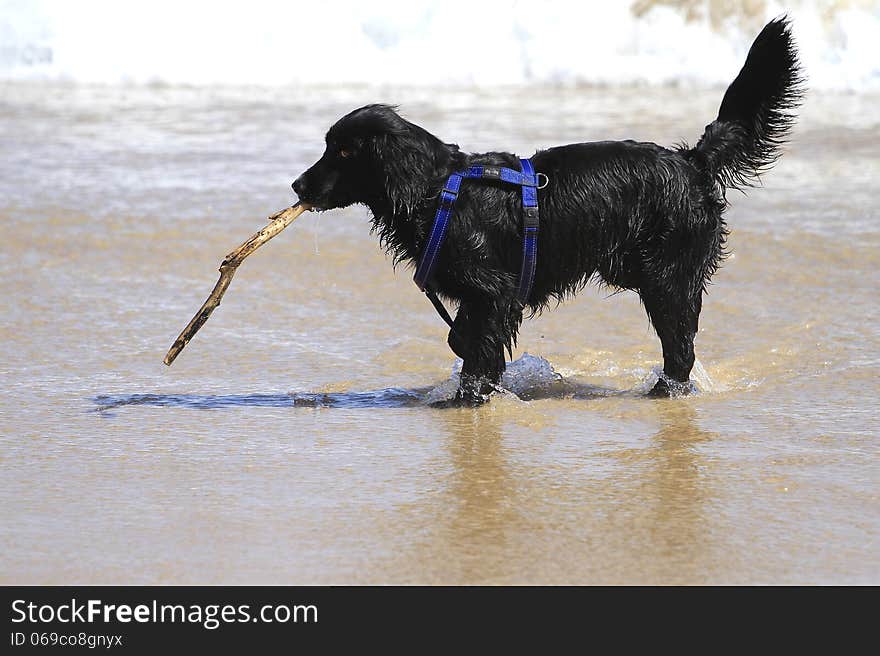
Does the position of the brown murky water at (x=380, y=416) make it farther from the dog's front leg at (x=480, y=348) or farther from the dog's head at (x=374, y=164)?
the dog's head at (x=374, y=164)

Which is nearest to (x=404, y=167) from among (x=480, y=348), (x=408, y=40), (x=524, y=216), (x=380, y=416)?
(x=524, y=216)

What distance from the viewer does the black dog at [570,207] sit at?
4.81 metres

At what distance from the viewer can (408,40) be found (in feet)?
56.2

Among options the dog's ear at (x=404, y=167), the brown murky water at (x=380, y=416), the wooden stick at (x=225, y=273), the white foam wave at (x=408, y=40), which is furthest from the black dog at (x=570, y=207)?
the white foam wave at (x=408, y=40)

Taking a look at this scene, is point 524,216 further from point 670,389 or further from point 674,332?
point 670,389

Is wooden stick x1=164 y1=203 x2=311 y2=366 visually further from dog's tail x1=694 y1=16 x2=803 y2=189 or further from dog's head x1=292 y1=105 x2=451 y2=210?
dog's tail x1=694 y1=16 x2=803 y2=189

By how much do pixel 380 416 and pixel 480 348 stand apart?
50 centimetres

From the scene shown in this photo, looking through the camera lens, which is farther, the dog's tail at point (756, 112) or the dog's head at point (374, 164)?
the dog's tail at point (756, 112)

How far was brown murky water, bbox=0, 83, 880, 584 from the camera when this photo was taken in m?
3.37

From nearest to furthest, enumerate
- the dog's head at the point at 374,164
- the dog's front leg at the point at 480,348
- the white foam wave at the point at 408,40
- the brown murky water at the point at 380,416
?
the brown murky water at the point at 380,416, the dog's head at the point at 374,164, the dog's front leg at the point at 480,348, the white foam wave at the point at 408,40

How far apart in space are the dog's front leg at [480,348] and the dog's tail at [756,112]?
1053 mm
